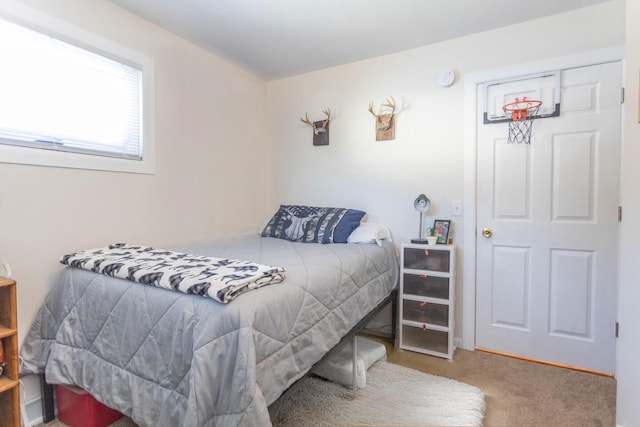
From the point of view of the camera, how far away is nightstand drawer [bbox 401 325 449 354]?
2.32 meters

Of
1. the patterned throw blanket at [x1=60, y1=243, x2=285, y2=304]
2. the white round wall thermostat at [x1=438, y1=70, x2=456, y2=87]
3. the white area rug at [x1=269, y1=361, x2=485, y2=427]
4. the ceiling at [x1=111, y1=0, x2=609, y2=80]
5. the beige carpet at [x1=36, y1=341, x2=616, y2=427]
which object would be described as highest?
the ceiling at [x1=111, y1=0, x2=609, y2=80]

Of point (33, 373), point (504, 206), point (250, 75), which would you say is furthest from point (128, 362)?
point (250, 75)

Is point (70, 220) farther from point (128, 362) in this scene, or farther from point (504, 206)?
point (504, 206)

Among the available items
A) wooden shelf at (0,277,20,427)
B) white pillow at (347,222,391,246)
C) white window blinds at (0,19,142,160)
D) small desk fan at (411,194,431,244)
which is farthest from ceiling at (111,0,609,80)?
wooden shelf at (0,277,20,427)

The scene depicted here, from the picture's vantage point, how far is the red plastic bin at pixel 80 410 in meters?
1.52

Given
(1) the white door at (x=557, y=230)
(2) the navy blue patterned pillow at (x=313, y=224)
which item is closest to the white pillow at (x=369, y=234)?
(2) the navy blue patterned pillow at (x=313, y=224)

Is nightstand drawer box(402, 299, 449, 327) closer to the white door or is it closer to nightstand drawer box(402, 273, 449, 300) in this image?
nightstand drawer box(402, 273, 449, 300)

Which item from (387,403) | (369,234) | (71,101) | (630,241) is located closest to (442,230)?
(369,234)

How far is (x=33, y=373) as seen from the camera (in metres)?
1.64

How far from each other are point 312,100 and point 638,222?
2482 mm

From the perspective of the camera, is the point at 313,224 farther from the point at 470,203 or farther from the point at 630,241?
the point at 630,241

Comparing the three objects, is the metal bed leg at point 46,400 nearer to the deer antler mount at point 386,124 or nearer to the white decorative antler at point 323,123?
the white decorative antler at point 323,123

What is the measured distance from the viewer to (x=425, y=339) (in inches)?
94.6

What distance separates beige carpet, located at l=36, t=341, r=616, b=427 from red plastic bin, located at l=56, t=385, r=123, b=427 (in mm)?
54
